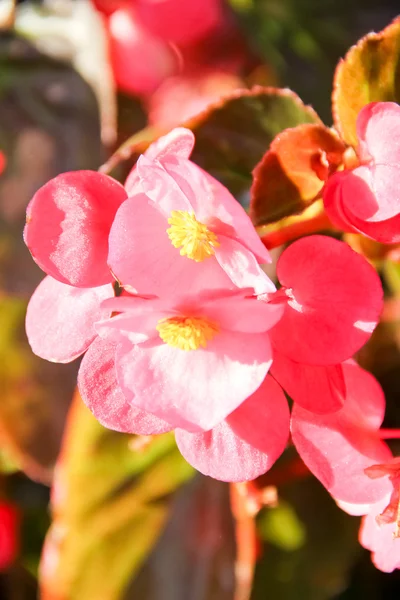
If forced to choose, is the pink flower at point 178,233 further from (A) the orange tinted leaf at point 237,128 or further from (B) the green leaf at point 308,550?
(B) the green leaf at point 308,550

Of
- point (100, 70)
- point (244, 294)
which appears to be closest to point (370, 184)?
point (244, 294)

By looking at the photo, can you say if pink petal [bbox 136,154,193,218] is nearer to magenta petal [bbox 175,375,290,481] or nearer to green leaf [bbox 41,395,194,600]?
magenta petal [bbox 175,375,290,481]

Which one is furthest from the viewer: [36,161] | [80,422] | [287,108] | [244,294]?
[36,161]

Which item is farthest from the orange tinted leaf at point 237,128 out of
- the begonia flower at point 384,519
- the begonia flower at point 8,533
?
the begonia flower at point 8,533

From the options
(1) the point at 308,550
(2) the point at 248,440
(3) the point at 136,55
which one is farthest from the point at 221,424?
(3) the point at 136,55

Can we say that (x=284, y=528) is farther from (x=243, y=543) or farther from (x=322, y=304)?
(x=322, y=304)

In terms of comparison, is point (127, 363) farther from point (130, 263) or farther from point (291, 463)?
point (291, 463)
